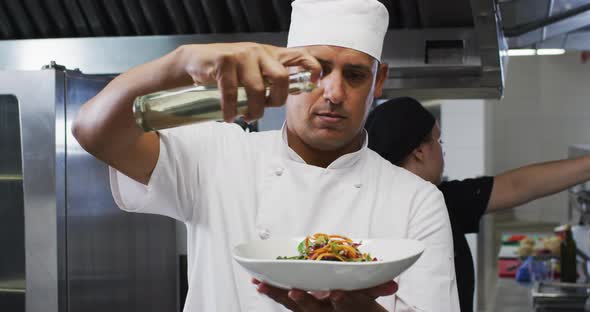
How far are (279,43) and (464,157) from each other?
386 cm

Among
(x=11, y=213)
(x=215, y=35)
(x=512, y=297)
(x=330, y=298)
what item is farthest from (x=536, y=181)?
(x=11, y=213)

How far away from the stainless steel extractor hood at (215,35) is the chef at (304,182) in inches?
23.0

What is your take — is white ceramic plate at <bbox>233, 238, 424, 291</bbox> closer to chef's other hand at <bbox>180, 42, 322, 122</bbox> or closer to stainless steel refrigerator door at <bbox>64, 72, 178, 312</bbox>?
chef's other hand at <bbox>180, 42, 322, 122</bbox>

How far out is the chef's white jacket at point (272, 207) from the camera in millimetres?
1657

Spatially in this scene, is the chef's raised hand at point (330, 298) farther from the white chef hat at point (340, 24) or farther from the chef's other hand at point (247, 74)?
the white chef hat at point (340, 24)

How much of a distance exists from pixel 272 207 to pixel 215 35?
3.42ft

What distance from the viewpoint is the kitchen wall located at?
10.3 metres

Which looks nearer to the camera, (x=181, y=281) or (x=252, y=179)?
(x=252, y=179)

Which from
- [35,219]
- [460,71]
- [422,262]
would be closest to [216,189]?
[422,262]

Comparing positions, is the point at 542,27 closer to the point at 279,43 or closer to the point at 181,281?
the point at 279,43

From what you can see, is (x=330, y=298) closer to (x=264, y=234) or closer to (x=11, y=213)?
(x=264, y=234)

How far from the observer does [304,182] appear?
1.77 meters

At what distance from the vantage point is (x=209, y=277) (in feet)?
5.56

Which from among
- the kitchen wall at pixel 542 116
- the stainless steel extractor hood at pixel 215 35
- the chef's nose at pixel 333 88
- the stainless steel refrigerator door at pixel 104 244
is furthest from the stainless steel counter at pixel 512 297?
the kitchen wall at pixel 542 116
